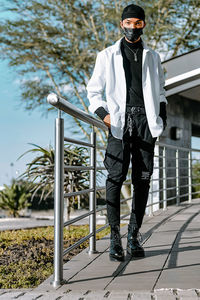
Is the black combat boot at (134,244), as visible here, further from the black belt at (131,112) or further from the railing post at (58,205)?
the railing post at (58,205)

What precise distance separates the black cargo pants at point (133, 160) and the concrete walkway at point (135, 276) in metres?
0.33

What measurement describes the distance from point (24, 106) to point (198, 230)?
Answer: 994cm

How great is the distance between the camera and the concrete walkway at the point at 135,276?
216 cm

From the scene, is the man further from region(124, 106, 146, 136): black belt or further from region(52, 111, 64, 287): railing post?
region(52, 111, 64, 287): railing post

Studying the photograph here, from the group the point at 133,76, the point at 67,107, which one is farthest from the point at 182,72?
the point at 67,107

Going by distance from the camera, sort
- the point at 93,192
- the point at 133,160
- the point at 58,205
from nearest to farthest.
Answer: the point at 58,205
the point at 133,160
the point at 93,192

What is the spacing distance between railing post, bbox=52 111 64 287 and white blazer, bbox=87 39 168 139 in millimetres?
534

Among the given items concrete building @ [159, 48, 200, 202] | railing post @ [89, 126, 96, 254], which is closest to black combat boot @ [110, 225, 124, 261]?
railing post @ [89, 126, 96, 254]

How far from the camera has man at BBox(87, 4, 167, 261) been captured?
2.92 m

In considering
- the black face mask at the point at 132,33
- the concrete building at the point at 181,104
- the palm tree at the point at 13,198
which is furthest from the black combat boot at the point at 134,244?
the palm tree at the point at 13,198

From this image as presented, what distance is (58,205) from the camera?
7.92ft

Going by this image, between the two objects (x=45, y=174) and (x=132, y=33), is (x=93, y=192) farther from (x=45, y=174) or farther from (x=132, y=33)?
(x=45, y=174)

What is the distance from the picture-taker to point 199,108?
11492 mm

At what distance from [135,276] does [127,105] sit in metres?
1.06
